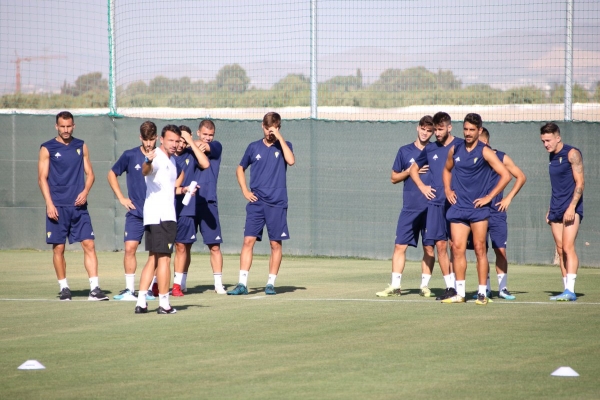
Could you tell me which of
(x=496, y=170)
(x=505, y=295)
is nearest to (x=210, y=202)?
(x=496, y=170)

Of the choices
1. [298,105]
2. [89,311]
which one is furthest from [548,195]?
[89,311]

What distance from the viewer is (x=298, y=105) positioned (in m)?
19.9

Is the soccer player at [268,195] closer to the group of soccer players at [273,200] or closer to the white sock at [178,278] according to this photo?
the group of soccer players at [273,200]

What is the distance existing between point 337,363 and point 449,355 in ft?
3.36

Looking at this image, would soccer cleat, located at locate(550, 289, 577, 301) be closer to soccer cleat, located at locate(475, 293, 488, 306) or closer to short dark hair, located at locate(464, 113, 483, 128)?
soccer cleat, located at locate(475, 293, 488, 306)

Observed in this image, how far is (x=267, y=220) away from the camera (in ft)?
43.8

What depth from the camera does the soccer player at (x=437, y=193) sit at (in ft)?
41.0

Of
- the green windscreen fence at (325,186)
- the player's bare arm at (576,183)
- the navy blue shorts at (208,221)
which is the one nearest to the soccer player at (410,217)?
the player's bare arm at (576,183)

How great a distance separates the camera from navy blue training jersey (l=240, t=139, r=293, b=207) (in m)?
13.3

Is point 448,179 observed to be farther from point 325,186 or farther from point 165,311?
point 325,186

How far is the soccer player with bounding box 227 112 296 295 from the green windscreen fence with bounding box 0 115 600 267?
5692mm

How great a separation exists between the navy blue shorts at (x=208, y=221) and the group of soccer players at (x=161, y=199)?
0.04 feet

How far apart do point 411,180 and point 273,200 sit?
6.18ft

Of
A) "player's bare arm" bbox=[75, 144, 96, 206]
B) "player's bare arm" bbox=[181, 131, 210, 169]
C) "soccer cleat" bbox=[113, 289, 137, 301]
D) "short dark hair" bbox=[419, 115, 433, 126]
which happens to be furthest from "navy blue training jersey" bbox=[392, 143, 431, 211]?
"player's bare arm" bbox=[75, 144, 96, 206]
